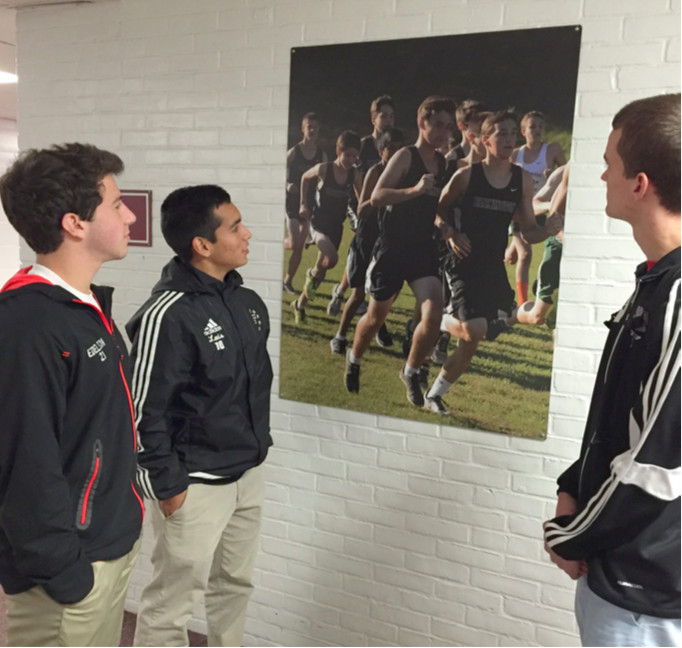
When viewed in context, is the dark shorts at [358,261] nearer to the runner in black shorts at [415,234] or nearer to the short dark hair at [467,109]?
the runner in black shorts at [415,234]

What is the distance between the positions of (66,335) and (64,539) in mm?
432

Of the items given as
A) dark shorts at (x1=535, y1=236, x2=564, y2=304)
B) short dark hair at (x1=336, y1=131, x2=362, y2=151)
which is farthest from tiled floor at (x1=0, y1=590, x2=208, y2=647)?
short dark hair at (x1=336, y1=131, x2=362, y2=151)

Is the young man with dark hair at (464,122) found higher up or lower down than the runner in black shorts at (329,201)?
higher up

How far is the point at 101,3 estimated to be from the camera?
2.52 m

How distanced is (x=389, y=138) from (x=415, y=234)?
356 mm

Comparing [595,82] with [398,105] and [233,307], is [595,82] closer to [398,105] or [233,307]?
[398,105]

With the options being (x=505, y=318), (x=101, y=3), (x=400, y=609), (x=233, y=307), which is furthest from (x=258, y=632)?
(x=101, y=3)

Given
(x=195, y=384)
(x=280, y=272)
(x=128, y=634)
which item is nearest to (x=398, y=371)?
(x=280, y=272)

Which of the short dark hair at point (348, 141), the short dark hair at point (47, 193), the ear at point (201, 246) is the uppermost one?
the short dark hair at point (348, 141)

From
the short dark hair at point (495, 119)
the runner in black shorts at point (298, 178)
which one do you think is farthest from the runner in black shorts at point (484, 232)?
the runner in black shorts at point (298, 178)

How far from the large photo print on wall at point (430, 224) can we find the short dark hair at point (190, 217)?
382mm

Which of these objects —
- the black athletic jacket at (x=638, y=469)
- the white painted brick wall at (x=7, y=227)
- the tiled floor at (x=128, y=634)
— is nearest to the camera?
the black athletic jacket at (x=638, y=469)

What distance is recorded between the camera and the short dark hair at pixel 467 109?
198 cm

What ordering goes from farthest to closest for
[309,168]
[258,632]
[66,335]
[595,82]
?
[258,632], [309,168], [595,82], [66,335]
